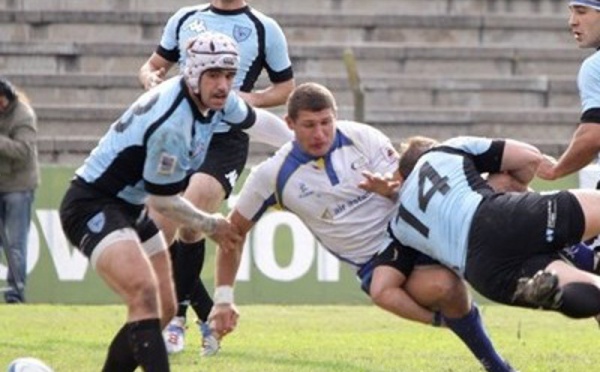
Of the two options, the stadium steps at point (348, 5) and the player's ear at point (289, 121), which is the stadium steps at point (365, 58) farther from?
the player's ear at point (289, 121)

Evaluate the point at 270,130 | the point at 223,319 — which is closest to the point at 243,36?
the point at 270,130

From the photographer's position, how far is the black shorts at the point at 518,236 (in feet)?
32.9

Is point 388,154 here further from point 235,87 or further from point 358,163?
point 235,87

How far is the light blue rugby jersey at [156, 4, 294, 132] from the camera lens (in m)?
13.2

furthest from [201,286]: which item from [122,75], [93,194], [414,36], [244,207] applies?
[414,36]

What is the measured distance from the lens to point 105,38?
81.7 feet

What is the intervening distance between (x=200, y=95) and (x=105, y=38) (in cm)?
1530

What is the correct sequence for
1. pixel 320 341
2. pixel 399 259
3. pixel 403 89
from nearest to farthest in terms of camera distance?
pixel 399 259, pixel 320 341, pixel 403 89

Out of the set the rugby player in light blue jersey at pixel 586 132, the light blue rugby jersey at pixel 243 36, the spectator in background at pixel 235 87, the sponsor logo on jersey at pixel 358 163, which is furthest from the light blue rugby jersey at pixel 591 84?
the light blue rugby jersey at pixel 243 36

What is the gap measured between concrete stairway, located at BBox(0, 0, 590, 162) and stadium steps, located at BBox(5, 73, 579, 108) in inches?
0.5

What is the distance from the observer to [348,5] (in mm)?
25672

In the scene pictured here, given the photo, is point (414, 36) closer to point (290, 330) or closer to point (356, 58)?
point (356, 58)

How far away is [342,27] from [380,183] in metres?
14.4

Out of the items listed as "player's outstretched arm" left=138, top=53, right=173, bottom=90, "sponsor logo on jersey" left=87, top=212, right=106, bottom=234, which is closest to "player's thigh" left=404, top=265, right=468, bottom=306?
"sponsor logo on jersey" left=87, top=212, right=106, bottom=234
